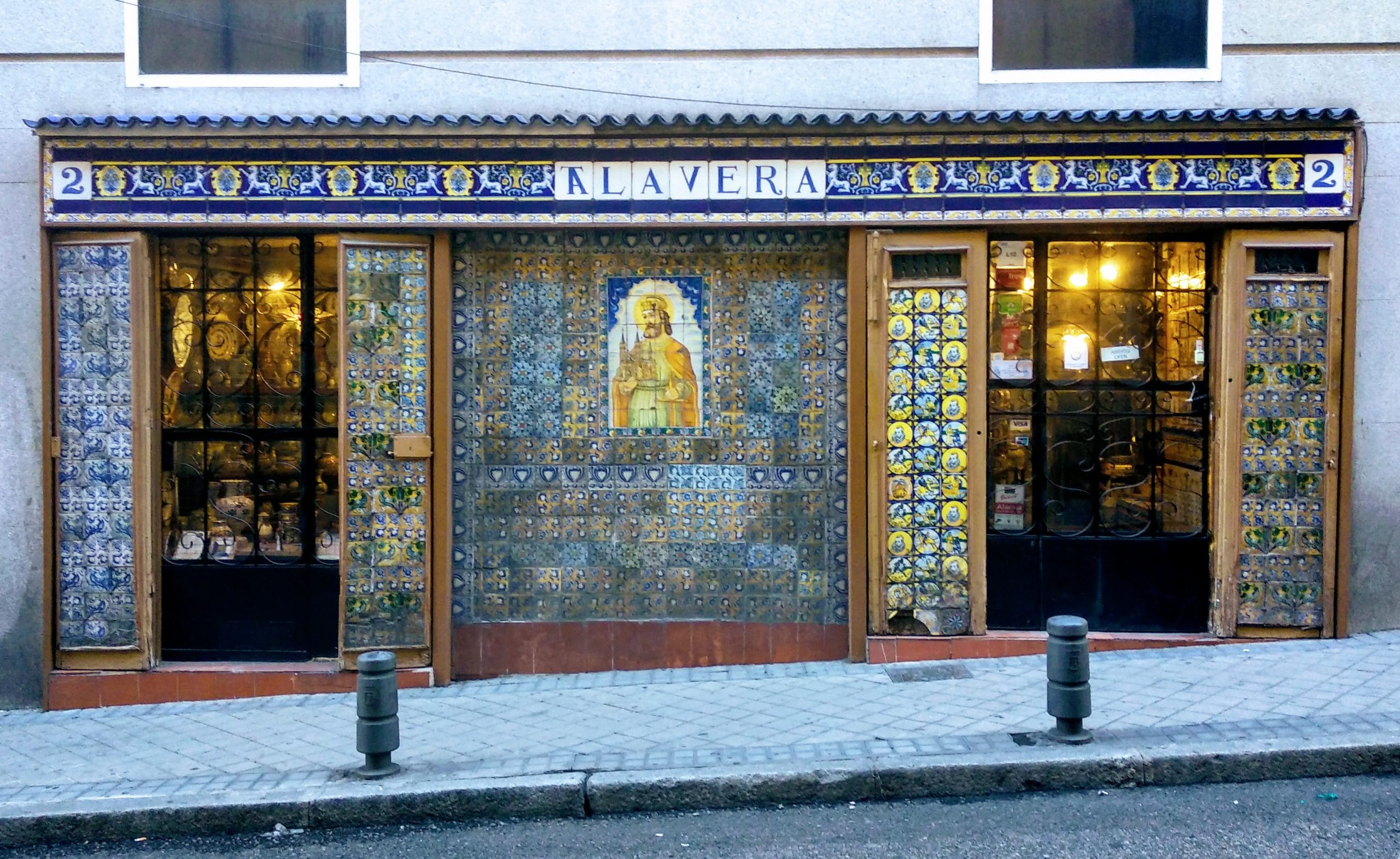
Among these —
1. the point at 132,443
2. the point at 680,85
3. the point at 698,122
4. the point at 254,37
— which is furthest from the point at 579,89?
the point at 132,443

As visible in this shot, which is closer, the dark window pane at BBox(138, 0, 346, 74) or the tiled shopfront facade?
the tiled shopfront facade

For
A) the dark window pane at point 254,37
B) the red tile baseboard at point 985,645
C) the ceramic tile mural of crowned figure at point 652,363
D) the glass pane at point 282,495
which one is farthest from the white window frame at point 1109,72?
the glass pane at point 282,495

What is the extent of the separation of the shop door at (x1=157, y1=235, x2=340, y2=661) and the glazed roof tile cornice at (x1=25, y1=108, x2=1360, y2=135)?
0.78 m

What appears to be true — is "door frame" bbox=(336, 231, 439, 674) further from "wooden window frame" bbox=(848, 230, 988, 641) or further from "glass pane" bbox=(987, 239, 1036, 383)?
"glass pane" bbox=(987, 239, 1036, 383)

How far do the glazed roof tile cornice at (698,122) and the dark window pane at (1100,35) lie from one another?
527 millimetres

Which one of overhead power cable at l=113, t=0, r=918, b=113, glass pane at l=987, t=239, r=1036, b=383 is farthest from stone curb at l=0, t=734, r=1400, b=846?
overhead power cable at l=113, t=0, r=918, b=113

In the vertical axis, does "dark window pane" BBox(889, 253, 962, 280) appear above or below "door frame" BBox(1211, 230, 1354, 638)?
above

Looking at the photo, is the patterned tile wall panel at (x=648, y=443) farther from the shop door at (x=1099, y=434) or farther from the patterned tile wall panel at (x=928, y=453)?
the shop door at (x=1099, y=434)

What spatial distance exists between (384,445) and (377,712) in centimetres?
234

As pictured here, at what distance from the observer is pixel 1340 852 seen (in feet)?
16.5

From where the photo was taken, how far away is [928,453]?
799cm

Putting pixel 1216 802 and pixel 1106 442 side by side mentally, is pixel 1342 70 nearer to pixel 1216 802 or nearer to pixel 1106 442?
pixel 1106 442

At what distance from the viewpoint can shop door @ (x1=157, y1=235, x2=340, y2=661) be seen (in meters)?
8.13

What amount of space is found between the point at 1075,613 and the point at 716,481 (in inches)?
102
